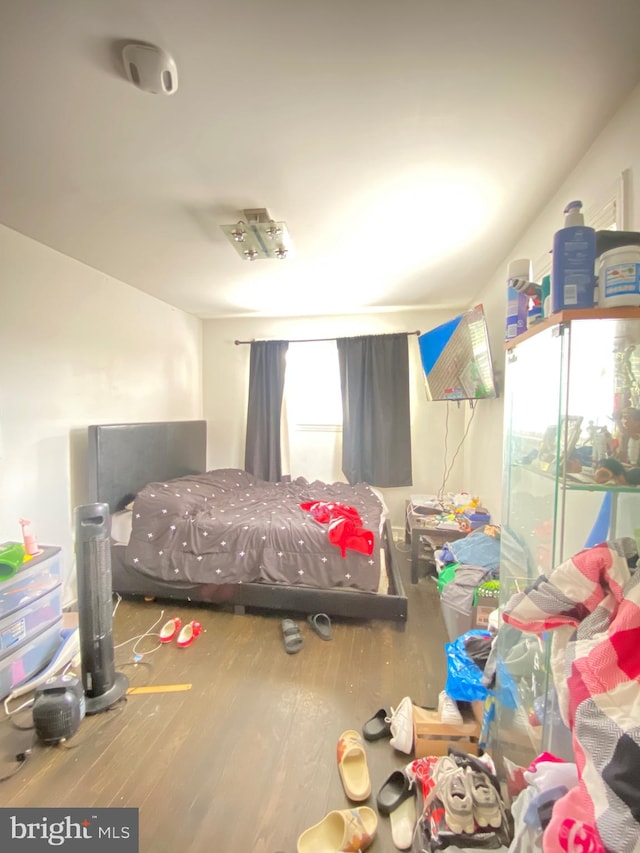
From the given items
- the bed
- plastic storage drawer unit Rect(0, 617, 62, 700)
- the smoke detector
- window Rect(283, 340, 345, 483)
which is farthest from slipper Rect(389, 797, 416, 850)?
window Rect(283, 340, 345, 483)

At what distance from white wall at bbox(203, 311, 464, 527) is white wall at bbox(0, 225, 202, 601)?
1072 mm

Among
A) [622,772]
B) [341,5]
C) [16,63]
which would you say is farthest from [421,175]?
[622,772]

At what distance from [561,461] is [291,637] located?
180 cm

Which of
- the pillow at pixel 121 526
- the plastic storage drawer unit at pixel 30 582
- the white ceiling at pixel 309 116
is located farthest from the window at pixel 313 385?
the plastic storage drawer unit at pixel 30 582

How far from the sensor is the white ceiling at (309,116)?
3.04ft

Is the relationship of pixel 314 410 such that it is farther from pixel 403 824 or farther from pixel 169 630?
pixel 403 824

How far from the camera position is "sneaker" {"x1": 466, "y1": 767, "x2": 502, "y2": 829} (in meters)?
0.99

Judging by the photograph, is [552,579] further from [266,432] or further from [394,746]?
[266,432]

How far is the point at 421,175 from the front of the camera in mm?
1529

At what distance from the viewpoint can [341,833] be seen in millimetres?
1127

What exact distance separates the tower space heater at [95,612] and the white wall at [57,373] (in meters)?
0.79

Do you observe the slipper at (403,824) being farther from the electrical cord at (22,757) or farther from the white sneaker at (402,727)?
the electrical cord at (22,757)

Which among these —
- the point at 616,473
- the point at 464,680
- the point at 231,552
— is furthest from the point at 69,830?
the point at 616,473

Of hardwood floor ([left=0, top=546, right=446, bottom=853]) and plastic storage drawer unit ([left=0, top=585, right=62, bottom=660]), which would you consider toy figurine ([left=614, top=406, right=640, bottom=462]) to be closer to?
hardwood floor ([left=0, top=546, right=446, bottom=853])
